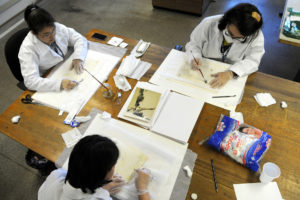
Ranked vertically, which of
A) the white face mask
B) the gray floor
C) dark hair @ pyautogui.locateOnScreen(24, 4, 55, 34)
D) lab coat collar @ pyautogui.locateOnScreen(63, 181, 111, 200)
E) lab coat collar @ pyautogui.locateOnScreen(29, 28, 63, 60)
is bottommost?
the gray floor

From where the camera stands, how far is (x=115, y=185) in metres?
0.93

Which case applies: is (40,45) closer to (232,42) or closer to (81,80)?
(81,80)

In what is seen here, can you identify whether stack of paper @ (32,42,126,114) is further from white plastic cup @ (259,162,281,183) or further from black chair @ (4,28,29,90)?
white plastic cup @ (259,162,281,183)

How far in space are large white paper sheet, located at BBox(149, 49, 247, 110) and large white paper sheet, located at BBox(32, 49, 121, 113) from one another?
1.18ft

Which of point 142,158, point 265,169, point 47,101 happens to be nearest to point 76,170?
point 142,158

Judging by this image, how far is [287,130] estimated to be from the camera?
1.07 meters

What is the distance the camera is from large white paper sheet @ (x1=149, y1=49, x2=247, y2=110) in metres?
1.21

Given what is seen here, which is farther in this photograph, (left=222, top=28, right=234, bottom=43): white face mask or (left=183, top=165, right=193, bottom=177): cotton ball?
(left=222, top=28, right=234, bottom=43): white face mask

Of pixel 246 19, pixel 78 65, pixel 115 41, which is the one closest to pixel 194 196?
pixel 246 19

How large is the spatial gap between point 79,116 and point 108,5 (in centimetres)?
284

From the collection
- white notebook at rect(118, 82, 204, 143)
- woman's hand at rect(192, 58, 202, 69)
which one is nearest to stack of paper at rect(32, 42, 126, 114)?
white notebook at rect(118, 82, 204, 143)

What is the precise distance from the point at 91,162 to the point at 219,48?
122cm

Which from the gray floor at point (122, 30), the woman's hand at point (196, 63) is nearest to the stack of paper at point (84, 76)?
the woman's hand at point (196, 63)

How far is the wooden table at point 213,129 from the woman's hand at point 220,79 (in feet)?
0.43
